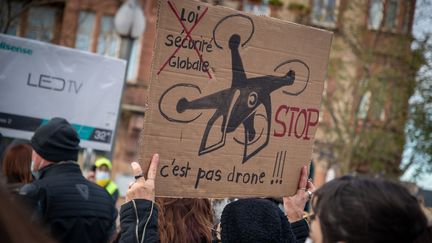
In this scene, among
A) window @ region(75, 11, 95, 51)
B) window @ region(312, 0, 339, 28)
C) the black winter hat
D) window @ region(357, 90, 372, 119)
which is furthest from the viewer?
window @ region(75, 11, 95, 51)

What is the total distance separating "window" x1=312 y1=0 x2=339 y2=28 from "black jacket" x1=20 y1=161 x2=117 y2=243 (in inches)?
684

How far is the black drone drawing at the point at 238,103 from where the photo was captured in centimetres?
301

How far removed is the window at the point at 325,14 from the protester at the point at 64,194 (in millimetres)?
17263

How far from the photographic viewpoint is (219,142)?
3.08 m

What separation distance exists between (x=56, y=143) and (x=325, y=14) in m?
19.8

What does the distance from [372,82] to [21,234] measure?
18.9 m

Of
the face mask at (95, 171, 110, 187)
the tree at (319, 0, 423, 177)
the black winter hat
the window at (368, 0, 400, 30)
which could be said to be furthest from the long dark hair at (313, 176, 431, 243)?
the window at (368, 0, 400, 30)

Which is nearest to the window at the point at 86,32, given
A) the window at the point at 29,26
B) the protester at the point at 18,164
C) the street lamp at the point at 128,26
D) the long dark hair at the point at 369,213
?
the window at the point at 29,26

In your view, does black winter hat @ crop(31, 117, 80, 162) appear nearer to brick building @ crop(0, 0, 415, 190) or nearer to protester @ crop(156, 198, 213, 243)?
protester @ crop(156, 198, 213, 243)

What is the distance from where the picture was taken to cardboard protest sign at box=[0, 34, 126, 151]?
25.7 feet

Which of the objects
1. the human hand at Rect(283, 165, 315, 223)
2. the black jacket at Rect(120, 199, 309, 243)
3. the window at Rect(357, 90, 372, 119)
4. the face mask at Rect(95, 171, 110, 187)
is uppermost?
the window at Rect(357, 90, 372, 119)

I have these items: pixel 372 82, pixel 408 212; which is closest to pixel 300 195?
pixel 408 212

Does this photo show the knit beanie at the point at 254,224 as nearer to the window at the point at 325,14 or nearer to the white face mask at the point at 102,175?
the white face mask at the point at 102,175

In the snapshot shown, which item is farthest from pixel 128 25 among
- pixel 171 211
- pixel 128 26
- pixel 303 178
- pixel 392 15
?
pixel 392 15
